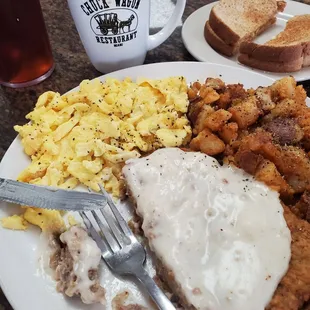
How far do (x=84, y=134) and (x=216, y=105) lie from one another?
549 mm

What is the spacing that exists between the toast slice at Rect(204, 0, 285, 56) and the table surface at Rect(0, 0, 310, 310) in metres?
0.18

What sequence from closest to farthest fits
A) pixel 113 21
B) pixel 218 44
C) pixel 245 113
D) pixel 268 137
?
pixel 268 137, pixel 245 113, pixel 113 21, pixel 218 44

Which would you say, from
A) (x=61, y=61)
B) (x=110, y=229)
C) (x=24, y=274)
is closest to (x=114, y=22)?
(x=61, y=61)

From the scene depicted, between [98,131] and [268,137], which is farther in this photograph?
[98,131]

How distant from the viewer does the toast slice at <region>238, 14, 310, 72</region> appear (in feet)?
7.31

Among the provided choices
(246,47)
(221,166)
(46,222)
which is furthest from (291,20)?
(46,222)

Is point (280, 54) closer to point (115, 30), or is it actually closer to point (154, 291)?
point (115, 30)

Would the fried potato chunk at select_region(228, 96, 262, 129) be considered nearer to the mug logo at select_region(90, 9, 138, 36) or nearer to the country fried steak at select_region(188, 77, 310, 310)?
the country fried steak at select_region(188, 77, 310, 310)

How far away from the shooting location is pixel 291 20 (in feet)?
8.47

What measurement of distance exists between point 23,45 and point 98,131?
716mm

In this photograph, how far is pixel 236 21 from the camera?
2533 millimetres

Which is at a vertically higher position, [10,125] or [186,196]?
[186,196]

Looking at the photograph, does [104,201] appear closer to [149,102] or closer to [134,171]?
[134,171]

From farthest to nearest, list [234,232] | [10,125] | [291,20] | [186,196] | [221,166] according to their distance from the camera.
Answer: [291,20]
[10,125]
[221,166]
[186,196]
[234,232]
